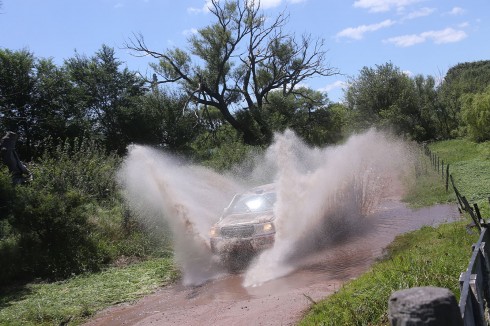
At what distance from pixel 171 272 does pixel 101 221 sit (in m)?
4.21

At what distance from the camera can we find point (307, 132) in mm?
41438

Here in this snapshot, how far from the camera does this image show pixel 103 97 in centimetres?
3145

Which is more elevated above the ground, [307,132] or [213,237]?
[307,132]

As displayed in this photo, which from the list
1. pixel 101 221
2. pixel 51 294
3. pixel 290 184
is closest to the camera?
pixel 51 294

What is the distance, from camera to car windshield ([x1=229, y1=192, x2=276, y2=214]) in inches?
479

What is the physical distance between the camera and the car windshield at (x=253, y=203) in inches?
479

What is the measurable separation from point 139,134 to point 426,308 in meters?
29.7

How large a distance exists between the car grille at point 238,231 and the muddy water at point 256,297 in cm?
110

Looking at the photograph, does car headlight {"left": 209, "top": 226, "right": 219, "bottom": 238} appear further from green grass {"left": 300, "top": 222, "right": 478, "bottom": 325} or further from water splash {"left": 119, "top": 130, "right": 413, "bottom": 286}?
green grass {"left": 300, "top": 222, "right": 478, "bottom": 325}

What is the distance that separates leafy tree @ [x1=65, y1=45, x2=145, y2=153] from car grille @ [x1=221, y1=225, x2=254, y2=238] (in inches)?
825

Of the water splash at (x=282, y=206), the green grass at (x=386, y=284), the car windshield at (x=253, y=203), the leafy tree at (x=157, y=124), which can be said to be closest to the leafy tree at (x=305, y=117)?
the leafy tree at (x=157, y=124)

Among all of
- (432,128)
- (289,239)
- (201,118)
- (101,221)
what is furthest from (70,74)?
(432,128)

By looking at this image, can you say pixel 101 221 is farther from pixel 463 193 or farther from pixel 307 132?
pixel 307 132

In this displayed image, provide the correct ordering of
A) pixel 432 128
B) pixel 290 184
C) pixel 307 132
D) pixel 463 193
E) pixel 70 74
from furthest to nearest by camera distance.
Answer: pixel 432 128, pixel 307 132, pixel 70 74, pixel 463 193, pixel 290 184
